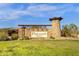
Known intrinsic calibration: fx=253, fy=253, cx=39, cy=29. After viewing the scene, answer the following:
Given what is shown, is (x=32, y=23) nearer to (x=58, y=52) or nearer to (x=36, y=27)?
(x=36, y=27)

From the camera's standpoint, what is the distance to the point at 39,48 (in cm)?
315

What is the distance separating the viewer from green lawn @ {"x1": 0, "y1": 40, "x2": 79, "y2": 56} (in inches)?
123

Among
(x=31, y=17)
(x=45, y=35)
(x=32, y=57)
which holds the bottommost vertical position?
(x=32, y=57)

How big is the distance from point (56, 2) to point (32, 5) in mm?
301

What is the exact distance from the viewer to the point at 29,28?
3.19m

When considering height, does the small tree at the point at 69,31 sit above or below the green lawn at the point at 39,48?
above

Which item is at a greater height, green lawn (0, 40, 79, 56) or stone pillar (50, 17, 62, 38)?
stone pillar (50, 17, 62, 38)

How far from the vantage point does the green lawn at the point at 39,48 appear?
3.13 m

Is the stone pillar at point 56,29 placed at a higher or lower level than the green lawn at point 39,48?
higher

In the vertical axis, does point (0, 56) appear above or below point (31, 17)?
below

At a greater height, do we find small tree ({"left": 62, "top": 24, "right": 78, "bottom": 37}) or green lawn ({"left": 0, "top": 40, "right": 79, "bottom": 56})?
small tree ({"left": 62, "top": 24, "right": 78, "bottom": 37})

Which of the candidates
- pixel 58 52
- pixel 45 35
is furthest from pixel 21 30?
pixel 58 52

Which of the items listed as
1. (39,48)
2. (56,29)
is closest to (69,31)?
(56,29)

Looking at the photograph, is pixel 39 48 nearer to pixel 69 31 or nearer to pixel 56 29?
pixel 56 29
